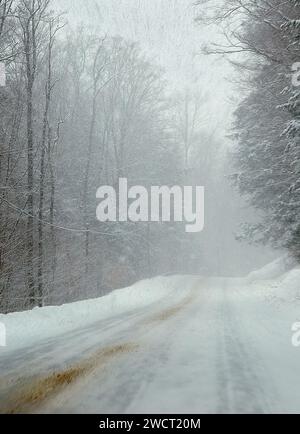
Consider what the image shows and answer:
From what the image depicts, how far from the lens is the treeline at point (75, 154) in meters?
16.8

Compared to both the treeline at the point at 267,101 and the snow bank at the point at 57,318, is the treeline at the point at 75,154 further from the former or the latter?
the treeline at the point at 267,101

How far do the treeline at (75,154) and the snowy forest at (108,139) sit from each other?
11 cm

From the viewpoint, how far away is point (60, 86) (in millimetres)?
34094

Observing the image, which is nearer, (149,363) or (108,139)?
(149,363)

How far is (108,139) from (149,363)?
2971cm

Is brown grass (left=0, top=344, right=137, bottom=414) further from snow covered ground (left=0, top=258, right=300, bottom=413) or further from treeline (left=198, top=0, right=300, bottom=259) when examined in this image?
treeline (left=198, top=0, right=300, bottom=259)

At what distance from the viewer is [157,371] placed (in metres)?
6.10

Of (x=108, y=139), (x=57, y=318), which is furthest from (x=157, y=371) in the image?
(x=108, y=139)

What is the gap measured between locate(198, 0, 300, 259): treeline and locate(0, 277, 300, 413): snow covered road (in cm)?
582

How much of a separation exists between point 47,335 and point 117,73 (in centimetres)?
2638

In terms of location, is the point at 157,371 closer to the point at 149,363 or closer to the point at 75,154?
the point at 149,363

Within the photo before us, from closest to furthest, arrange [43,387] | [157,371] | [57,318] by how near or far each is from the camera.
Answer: [43,387] → [157,371] → [57,318]

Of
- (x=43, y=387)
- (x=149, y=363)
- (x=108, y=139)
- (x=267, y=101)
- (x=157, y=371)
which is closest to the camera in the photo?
(x=43, y=387)
